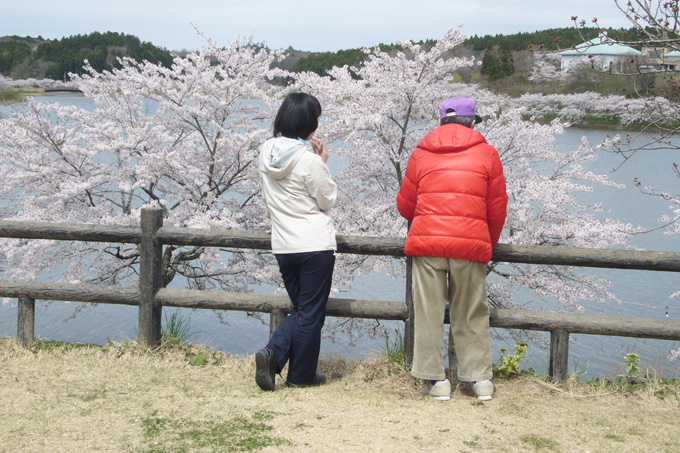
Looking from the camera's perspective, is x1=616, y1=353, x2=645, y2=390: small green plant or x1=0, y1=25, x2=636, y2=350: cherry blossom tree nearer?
x1=616, y1=353, x2=645, y2=390: small green plant

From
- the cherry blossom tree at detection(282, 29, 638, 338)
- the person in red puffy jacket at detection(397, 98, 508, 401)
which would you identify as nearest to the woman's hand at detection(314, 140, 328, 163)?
the person in red puffy jacket at detection(397, 98, 508, 401)

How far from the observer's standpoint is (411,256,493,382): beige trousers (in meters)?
3.34

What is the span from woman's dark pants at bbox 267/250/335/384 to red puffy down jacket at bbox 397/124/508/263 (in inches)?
20.0

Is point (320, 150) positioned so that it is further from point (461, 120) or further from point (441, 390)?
point (441, 390)

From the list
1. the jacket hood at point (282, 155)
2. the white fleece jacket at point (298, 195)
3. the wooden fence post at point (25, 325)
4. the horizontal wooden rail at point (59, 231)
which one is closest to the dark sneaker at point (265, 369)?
the white fleece jacket at point (298, 195)

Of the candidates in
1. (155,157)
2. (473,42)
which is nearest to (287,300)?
(155,157)

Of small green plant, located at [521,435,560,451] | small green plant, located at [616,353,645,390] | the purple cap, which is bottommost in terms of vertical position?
small green plant, located at [521,435,560,451]

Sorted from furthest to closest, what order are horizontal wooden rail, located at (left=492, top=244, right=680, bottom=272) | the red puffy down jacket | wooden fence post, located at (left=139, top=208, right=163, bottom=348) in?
wooden fence post, located at (left=139, top=208, right=163, bottom=348)
horizontal wooden rail, located at (left=492, top=244, right=680, bottom=272)
the red puffy down jacket

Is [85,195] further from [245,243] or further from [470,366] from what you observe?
[470,366]

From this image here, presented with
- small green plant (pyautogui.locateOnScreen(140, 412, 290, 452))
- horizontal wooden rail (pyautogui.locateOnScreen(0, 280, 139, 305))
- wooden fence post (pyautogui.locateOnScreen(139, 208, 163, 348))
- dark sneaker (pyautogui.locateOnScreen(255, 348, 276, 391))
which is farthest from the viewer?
horizontal wooden rail (pyautogui.locateOnScreen(0, 280, 139, 305))

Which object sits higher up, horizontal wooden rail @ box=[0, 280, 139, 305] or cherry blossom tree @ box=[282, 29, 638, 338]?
cherry blossom tree @ box=[282, 29, 638, 338]

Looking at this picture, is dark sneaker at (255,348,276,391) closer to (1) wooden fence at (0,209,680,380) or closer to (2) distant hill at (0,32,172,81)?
(1) wooden fence at (0,209,680,380)

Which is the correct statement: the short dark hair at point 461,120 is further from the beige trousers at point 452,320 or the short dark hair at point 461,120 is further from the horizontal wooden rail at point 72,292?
the horizontal wooden rail at point 72,292

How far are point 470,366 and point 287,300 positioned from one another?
3.85 ft
